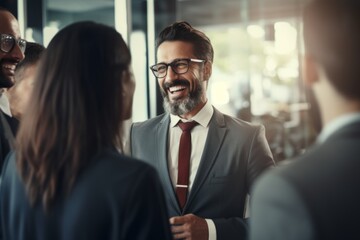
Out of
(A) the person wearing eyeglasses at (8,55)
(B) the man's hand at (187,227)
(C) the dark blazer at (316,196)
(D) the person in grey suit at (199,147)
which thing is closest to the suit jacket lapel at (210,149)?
(D) the person in grey suit at (199,147)

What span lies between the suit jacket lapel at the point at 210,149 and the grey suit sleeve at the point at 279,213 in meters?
0.95

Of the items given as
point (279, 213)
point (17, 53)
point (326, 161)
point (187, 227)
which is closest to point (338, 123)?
point (326, 161)

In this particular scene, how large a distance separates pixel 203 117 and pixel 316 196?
1181 millimetres

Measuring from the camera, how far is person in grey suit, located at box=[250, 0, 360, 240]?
0.84m

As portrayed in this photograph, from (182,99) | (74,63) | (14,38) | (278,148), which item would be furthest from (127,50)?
(278,148)

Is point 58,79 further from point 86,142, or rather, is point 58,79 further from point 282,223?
point 282,223

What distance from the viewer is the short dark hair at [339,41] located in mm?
938

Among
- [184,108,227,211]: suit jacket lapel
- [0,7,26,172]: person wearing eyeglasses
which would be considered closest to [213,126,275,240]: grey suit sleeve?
[184,108,227,211]: suit jacket lapel

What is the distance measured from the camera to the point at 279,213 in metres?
0.86

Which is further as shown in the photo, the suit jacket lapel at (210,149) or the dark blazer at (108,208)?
the suit jacket lapel at (210,149)

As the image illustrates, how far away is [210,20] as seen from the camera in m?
7.56

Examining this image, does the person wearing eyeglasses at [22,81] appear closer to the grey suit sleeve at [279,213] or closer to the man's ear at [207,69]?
the man's ear at [207,69]

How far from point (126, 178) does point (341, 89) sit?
0.47 meters

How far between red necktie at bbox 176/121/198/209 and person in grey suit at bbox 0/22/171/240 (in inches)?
31.1
